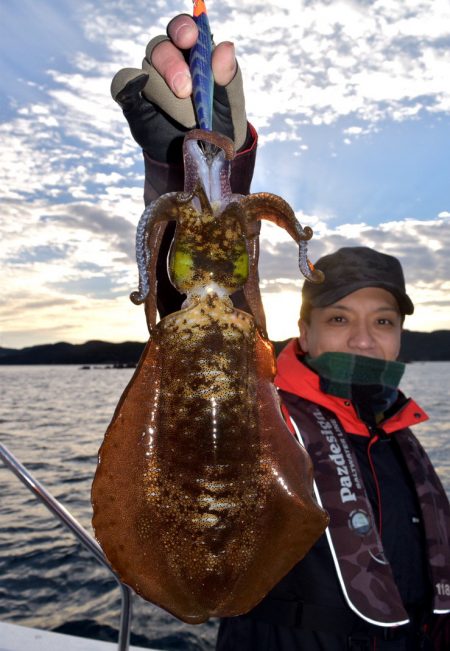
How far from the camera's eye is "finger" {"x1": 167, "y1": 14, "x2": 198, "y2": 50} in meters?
1.71

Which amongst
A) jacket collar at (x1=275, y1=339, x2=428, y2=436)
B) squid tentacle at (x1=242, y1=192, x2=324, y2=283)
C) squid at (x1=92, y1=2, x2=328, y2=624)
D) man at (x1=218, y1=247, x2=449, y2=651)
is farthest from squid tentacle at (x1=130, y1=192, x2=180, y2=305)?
jacket collar at (x1=275, y1=339, x2=428, y2=436)

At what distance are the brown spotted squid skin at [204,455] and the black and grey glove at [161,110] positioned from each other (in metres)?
0.91

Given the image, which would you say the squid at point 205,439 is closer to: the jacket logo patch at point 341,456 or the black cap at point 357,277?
the jacket logo patch at point 341,456

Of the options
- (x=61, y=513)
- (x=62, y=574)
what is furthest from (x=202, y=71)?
(x=62, y=574)

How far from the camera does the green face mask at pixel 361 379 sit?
13.6 ft

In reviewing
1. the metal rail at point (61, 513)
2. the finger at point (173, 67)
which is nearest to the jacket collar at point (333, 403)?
the metal rail at point (61, 513)

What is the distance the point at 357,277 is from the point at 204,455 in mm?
3223

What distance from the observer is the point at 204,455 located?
1409 mm

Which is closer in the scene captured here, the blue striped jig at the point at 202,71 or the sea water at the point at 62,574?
the blue striped jig at the point at 202,71

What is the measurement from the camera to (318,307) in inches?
175

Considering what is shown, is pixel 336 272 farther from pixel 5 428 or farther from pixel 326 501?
pixel 5 428

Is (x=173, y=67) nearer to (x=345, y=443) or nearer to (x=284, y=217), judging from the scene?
(x=284, y=217)

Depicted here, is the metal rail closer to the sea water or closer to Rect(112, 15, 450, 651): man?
Rect(112, 15, 450, 651): man

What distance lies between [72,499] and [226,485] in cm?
1617
